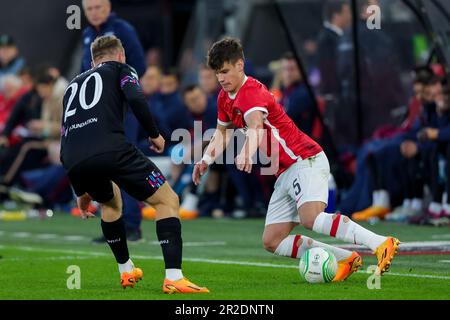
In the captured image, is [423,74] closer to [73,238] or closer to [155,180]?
[73,238]

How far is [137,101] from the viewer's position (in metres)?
8.60

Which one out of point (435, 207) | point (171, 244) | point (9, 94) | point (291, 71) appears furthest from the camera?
point (9, 94)

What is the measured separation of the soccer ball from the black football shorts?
1.31m

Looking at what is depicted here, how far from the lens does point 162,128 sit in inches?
717

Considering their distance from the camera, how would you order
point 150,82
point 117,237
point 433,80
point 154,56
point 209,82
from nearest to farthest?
point 117,237 → point 433,80 → point 209,82 → point 150,82 → point 154,56

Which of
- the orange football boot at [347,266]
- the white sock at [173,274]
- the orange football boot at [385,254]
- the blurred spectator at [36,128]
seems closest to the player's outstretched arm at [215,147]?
the white sock at [173,274]

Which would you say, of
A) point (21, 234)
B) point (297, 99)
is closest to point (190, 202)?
point (297, 99)

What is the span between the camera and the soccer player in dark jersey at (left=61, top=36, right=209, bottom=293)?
855 centimetres

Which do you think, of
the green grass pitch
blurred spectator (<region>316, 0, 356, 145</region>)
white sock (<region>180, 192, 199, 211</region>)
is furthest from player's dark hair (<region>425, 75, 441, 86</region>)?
white sock (<region>180, 192, 199, 211</region>)

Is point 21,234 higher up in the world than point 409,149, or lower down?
lower down

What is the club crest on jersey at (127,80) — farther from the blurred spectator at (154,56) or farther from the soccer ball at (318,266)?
the blurred spectator at (154,56)

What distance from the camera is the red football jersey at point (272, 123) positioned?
9.18 meters

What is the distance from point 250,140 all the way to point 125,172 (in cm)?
94

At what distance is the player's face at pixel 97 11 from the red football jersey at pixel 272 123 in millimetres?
3784
